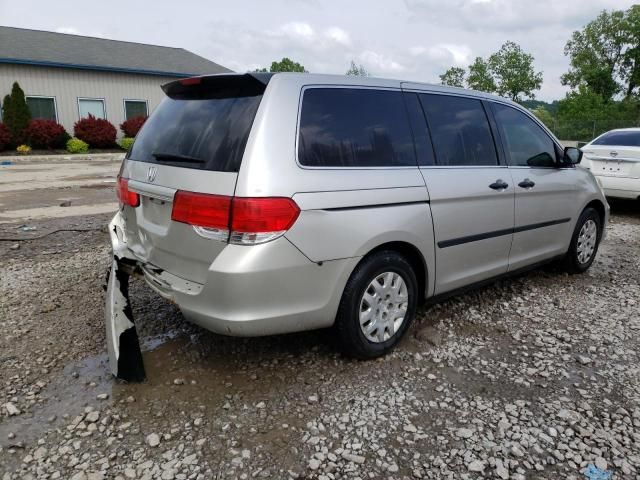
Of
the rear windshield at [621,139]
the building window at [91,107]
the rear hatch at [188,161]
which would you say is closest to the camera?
the rear hatch at [188,161]

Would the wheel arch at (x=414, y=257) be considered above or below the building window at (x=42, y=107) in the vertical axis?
below

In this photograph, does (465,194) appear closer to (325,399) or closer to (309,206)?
(309,206)

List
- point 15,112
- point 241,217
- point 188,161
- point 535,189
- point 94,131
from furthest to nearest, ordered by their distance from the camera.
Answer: point 94,131
point 15,112
point 535,189
point 188,161
point 241,217

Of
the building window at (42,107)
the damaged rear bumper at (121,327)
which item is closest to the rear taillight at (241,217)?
the damaged rear bumper at (121,327)

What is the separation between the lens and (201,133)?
287 cm

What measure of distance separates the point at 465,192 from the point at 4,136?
72.3 feet

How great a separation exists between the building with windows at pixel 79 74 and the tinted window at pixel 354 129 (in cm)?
2323

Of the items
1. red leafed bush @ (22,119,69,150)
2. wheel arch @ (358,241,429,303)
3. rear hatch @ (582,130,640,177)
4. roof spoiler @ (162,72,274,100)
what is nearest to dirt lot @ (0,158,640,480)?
wheel arch @ (358,241,429,303)

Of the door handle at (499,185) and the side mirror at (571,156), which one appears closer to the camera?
the door handle at (499,185)

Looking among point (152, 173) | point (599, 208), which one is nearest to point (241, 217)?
point (152, 173)

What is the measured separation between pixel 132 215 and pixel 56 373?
111 cm

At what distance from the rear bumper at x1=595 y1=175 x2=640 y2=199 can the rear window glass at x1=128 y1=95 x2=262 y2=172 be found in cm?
720

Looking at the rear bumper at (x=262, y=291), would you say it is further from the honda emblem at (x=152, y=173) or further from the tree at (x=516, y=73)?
the tree at (x=516, y=73)

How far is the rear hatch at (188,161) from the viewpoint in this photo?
2.63m
